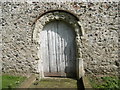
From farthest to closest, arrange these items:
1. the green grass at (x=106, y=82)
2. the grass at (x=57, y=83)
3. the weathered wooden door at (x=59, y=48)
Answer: the weathered wooden door at (x=59, y=48) → the grass at (x=57, y=83) → the green grass at (x=106, y=82)

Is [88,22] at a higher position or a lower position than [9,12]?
lower

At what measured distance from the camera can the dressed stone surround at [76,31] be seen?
6.23m

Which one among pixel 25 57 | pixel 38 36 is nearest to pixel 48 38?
pixel 38 36

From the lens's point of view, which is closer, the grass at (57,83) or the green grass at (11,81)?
the green grass at (11,81)

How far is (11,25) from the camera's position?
6.62m

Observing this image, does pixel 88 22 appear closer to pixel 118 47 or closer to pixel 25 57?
pixel 118 47

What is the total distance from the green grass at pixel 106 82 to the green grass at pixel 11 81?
2664mm

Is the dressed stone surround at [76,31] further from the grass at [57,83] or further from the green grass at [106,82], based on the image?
the grass at [57,83]

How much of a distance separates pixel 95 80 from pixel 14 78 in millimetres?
3157

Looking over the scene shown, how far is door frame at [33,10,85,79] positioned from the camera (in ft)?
20.6

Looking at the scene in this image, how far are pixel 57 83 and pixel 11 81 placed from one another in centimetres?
171

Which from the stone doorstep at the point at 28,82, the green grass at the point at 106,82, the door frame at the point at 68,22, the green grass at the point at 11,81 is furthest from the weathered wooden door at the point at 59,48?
the green grass at the point at 11,81

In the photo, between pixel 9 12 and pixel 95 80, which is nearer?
pixel 95 80

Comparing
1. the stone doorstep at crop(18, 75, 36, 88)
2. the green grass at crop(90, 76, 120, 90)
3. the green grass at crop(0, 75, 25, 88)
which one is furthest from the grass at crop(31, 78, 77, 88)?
the green grass at crop(90, 76, 120, 90)
